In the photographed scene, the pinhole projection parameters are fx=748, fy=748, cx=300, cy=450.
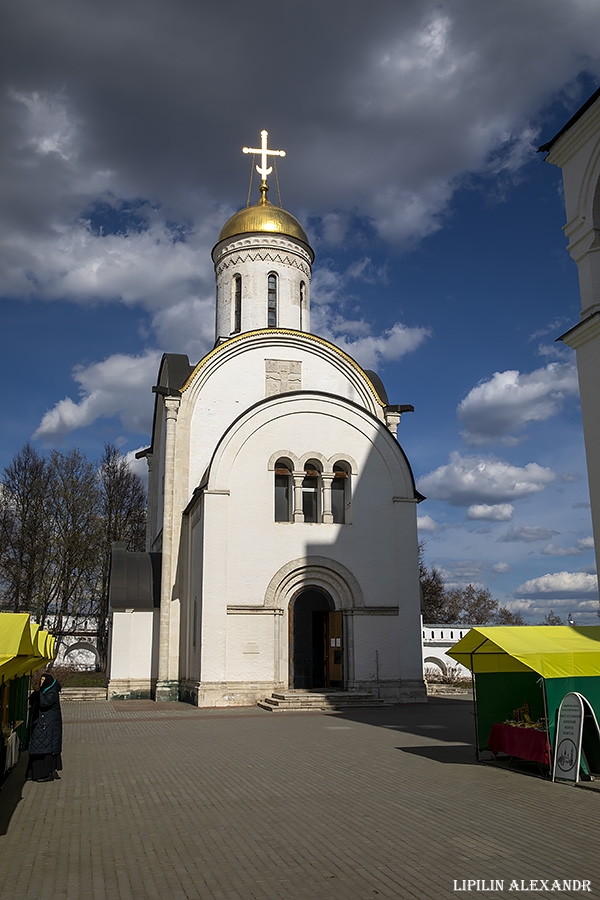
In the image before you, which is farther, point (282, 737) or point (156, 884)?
point (282, 737)

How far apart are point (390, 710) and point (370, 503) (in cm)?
554

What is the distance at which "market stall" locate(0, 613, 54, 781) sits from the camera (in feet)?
22.3

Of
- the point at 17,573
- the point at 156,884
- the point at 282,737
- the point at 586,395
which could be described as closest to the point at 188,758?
the point at 282,737

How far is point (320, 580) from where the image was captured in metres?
20.0

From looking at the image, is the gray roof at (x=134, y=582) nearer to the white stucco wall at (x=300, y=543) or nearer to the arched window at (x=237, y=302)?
the white stucco wall at (x=300, y=543)

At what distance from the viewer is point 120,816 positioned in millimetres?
7242

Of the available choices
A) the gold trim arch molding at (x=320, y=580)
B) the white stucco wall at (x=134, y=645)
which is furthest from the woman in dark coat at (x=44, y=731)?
the white stucco wall at (x=134, y=645)

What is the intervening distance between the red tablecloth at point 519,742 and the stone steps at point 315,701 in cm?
796

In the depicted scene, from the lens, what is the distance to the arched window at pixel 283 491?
67.2ft

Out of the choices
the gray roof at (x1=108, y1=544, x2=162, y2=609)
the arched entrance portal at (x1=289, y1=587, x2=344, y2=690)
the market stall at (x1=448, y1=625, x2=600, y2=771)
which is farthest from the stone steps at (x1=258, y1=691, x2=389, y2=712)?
the market stall at (x1=448, y1=625, x2=600, y2=771)

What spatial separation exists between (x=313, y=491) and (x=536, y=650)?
479 inches

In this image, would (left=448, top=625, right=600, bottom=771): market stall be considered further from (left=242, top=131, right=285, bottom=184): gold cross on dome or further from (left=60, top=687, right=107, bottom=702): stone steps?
(left=242, top=131, right=285, bottom=184): gold cross on dome

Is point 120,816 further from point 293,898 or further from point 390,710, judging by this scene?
point 390,710

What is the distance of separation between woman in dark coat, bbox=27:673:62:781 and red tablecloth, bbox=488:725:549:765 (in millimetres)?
5665
